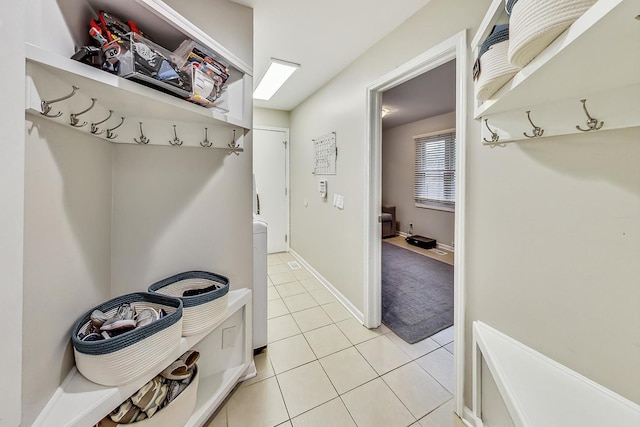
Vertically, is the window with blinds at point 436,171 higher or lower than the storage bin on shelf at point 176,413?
higher

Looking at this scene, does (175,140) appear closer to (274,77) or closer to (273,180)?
(274,77)

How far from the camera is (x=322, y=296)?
8.82ft

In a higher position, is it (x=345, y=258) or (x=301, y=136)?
(x=301, y=136)

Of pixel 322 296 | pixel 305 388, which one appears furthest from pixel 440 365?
pixel 322 296

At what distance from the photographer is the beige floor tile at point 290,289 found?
9.07 ft

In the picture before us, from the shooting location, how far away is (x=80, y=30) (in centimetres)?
85

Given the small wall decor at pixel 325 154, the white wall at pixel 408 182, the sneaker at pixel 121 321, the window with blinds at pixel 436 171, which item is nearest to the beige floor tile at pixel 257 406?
the sneaker at pixel 121 321

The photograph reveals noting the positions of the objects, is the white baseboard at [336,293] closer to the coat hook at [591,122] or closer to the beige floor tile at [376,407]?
the beige floor tile at [376,407]

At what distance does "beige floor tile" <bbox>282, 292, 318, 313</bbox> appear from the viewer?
2.45 metres

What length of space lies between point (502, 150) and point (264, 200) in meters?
3.39

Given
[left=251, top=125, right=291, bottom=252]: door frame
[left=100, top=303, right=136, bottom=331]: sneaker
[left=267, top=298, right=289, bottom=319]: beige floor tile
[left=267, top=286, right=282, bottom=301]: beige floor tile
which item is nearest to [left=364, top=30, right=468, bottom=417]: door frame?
[left=267, top=298, right=289, bottom=319]: beige floor tile

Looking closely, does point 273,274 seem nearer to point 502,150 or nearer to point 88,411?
point 88,411

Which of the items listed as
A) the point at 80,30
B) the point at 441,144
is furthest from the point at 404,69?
the point at 441,144

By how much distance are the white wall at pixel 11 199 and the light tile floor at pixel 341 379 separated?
1065 mm
